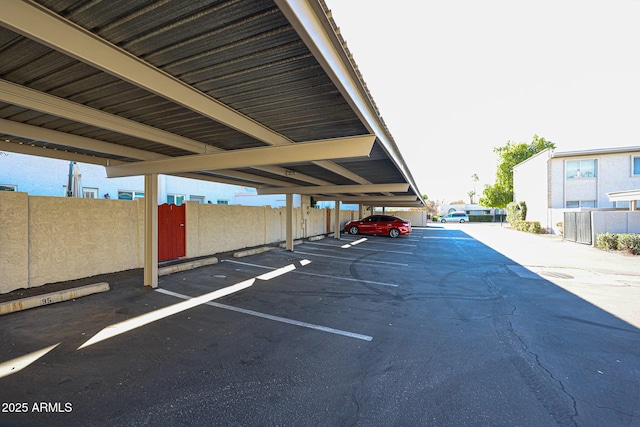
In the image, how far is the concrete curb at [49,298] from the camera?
468 centimetres

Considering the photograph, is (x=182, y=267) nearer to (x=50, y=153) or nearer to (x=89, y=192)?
(x=50, y=153)

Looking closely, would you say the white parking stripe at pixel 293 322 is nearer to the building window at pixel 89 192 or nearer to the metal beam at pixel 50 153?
the metal beam at pixel 50 153

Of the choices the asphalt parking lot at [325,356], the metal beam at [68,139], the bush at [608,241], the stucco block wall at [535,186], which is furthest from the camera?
the stucco block wall at [535,186]

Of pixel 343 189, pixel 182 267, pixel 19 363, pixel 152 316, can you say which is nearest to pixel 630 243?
pixel 343 189

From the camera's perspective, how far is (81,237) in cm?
670

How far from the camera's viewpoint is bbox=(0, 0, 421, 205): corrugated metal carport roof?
224cm

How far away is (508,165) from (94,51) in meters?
42.3

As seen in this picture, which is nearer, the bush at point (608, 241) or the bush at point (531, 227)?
the bush at point (608, 241)

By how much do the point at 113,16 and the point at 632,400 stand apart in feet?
19.8

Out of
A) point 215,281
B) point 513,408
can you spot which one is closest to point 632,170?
point 513,408

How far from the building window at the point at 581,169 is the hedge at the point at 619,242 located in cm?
1092

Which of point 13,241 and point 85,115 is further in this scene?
point 13,241

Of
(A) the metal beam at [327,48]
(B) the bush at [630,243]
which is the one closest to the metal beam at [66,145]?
(A) the metal beam at [327,48]

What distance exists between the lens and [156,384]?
285cm
